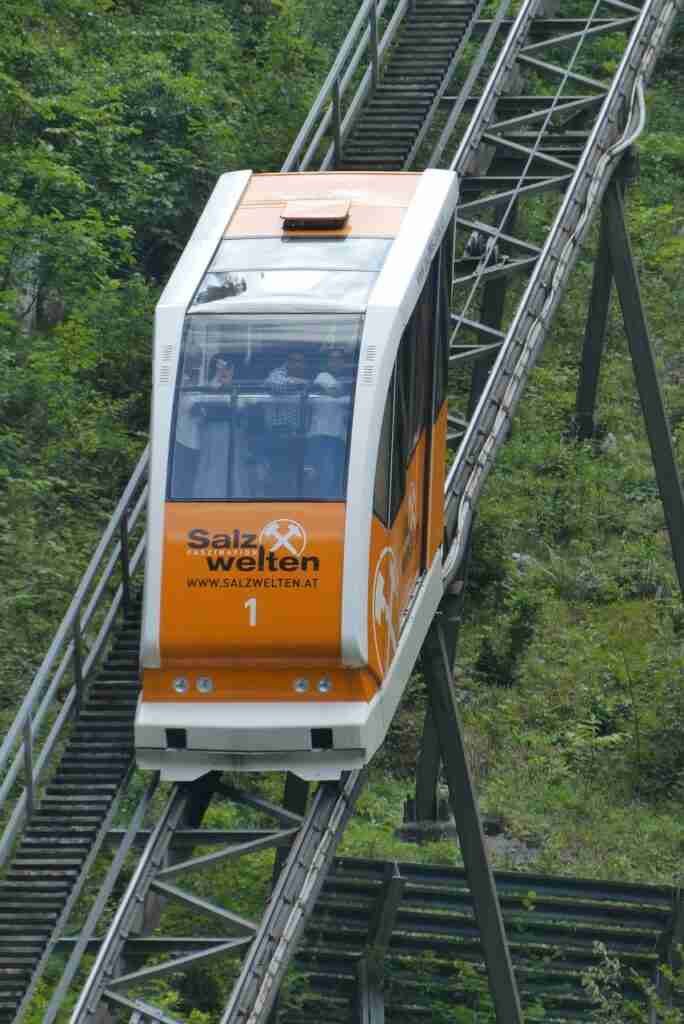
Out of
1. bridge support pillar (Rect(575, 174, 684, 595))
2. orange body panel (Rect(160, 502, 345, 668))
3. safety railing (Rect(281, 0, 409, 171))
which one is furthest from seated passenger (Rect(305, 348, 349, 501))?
bridge support pillar (Rect(575, 174, 684, 595))

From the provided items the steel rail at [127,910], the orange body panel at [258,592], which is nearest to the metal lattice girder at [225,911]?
the steel rail at [127,910]

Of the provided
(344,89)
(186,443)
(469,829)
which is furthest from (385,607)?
(344,89)

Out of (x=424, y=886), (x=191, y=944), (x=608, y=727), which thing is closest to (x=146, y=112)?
(x=608, y=727)

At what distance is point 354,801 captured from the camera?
14.3m

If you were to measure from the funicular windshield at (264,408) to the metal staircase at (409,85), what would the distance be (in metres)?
6.14

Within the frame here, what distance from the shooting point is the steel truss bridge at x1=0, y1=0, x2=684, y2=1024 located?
1361 centimetres

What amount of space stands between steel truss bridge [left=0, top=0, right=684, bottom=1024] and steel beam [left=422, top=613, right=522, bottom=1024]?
0.06 ft

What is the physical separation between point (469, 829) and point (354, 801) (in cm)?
247

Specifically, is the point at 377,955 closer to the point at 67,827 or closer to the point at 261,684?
the point at 67,827

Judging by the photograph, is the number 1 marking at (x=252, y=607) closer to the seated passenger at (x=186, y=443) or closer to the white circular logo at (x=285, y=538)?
the white circular logo at (x=285, y=538)

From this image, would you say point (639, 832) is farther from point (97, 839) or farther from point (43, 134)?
point (43, 134)

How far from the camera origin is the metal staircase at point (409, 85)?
65.4ft

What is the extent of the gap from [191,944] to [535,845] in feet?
24.0

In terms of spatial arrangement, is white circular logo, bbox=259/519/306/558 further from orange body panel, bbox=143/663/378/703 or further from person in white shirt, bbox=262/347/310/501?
orange body panel, bbox=143/663/378/703
